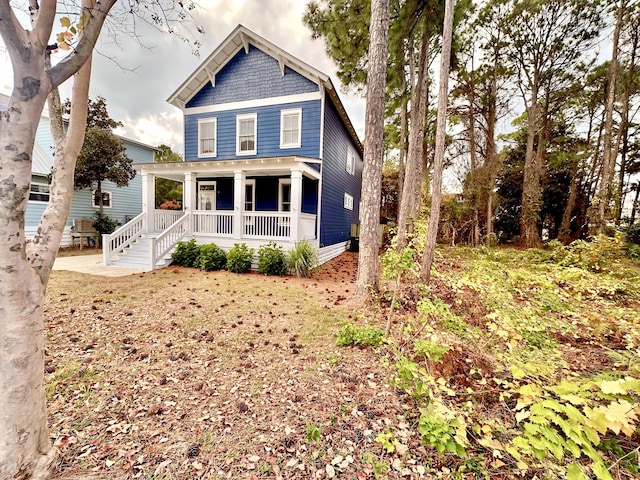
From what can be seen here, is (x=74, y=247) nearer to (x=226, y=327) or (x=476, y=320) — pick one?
(x=226, y=327)

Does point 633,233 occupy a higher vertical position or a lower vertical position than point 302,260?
higher

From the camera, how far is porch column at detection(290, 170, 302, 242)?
26.5 feet

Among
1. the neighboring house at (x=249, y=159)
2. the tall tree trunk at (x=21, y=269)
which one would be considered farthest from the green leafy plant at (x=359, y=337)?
the neighboring house at (x=249, y=159)

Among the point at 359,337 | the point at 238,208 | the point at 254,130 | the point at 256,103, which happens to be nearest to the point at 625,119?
the point at 256,103

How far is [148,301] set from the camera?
484cm

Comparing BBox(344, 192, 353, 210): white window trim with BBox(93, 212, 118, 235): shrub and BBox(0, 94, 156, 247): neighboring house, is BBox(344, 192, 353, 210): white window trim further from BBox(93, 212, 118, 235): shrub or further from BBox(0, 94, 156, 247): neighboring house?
BBox(0, 94, 156, 247): neighboring house

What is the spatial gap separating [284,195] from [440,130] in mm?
6797

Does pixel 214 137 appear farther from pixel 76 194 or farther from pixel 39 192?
pixel 39 192

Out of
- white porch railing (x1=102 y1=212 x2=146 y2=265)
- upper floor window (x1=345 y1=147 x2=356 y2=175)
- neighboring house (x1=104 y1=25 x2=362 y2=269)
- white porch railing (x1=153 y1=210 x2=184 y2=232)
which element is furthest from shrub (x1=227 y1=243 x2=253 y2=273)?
upper floor window (x1=345 y1=147 x2=356 y2=175)

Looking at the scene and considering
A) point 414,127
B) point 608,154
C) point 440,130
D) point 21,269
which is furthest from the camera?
point 608,154

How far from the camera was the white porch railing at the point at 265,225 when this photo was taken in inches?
336

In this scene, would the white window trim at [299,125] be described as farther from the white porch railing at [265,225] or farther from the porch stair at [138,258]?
the porch stair at [138,258]

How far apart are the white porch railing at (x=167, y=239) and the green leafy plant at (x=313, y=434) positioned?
7.61 metres

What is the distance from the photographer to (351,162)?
1498 centimetres
